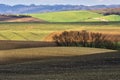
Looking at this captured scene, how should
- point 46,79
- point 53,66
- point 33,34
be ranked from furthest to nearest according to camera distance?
point 33,34 → point 53,66 → point 46,79

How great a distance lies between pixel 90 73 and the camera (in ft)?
119

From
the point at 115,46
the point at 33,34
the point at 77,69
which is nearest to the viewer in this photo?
the point at 77,69

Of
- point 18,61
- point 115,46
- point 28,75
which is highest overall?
point 28,75

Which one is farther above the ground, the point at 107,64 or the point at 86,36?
the point at 107,64

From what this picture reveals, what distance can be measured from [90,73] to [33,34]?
337 feet

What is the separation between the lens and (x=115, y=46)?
80.8m

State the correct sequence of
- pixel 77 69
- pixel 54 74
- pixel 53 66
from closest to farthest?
1. pixel 54 74
2. pixel 77 69
3. pixel 53 66

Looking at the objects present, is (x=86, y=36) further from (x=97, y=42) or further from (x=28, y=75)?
(x=28, y=75)

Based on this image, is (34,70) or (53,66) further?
(53,66)

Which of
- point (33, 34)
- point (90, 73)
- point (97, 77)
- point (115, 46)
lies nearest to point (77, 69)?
point (90, 73)

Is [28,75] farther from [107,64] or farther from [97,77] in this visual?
[107,64]

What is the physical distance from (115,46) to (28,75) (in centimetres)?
4663

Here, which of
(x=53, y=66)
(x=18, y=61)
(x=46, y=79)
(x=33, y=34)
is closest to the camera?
(x=46, y=79)

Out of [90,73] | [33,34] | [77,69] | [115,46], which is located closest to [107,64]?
[77,69]
